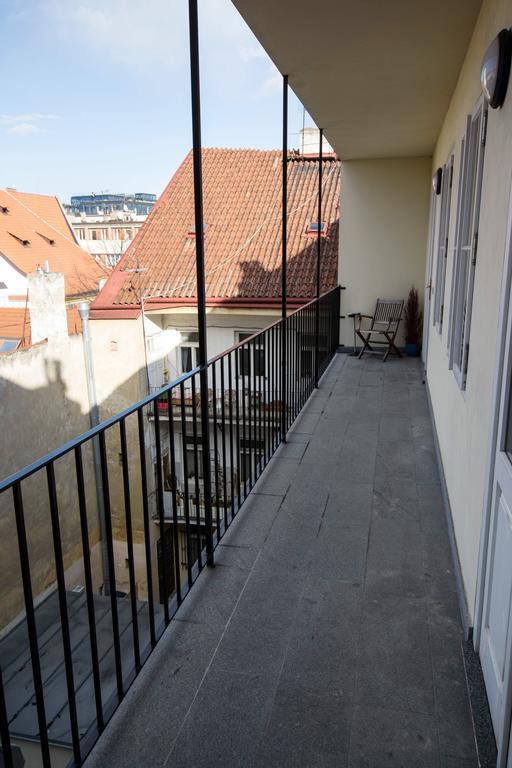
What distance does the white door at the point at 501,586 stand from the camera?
133cm

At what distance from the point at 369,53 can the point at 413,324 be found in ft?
14.1

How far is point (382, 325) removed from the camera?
7395 mm

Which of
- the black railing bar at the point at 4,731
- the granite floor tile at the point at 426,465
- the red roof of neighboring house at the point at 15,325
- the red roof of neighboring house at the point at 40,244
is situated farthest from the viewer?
Result: the red roof of neighboring house at the point at 40,244

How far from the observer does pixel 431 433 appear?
4137 millimetres

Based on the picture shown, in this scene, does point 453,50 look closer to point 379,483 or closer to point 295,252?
point 379,483

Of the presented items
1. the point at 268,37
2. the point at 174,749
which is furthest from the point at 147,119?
the point at 174,749

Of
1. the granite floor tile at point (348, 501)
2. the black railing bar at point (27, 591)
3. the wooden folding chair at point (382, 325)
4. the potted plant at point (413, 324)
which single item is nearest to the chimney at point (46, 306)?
the wooden folding chair at point (382, 325)

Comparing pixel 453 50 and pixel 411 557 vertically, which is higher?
pixel 453 50

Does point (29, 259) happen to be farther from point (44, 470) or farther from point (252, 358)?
point (252, 358)

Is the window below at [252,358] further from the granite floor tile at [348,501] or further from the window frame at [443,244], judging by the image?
the window frame at [443,244]

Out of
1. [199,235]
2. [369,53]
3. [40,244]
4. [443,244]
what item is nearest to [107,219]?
[40,244]

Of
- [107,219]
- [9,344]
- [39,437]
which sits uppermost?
[107,219]

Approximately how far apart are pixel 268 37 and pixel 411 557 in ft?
9.37

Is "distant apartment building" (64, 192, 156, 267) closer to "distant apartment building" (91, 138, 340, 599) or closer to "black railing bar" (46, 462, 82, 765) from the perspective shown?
"distant apartment building" (91, 138, 340, 599)
